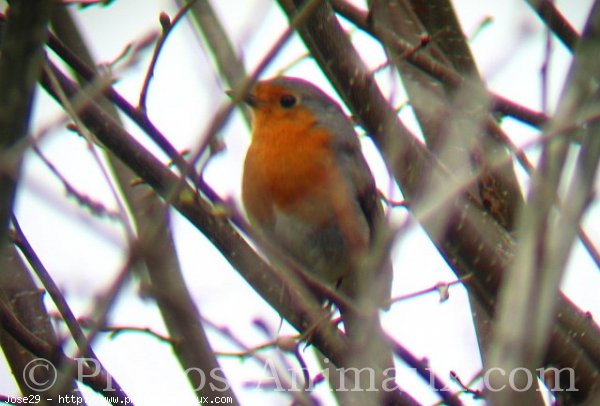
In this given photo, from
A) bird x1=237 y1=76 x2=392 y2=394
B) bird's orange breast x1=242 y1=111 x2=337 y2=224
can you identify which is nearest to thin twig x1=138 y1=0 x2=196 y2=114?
bird x1=237 y1=76 x2=392 y2=394

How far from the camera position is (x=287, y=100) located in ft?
16.9

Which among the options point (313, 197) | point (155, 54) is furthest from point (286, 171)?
point (155, 54)

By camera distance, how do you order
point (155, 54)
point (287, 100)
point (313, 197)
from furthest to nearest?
point (287, 100) → point (313, 197) → point (155, 54)

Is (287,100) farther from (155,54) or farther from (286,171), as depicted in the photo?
(155,54)

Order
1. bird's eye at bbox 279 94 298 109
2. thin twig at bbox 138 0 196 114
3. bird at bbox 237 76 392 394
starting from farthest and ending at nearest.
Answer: bird's eye at bbox 279 94 298 109, bird at bbox 237 76 392 394, thin twig at bbox 138 0 196 114

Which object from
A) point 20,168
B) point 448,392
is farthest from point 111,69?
point 448,392

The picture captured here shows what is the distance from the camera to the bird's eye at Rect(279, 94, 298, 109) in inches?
202

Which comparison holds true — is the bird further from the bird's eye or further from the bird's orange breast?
the bird's eye

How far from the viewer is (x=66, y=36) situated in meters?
4.14

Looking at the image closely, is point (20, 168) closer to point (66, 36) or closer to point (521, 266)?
point (521, 266)

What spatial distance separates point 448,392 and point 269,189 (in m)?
1.98

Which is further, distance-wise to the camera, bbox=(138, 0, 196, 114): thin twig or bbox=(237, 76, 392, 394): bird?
bbox=(237, 76, 392, 394): bird

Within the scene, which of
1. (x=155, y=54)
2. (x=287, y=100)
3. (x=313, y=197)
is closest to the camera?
(x=155, y=54)

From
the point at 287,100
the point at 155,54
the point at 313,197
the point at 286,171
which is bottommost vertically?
the point at 155,54
